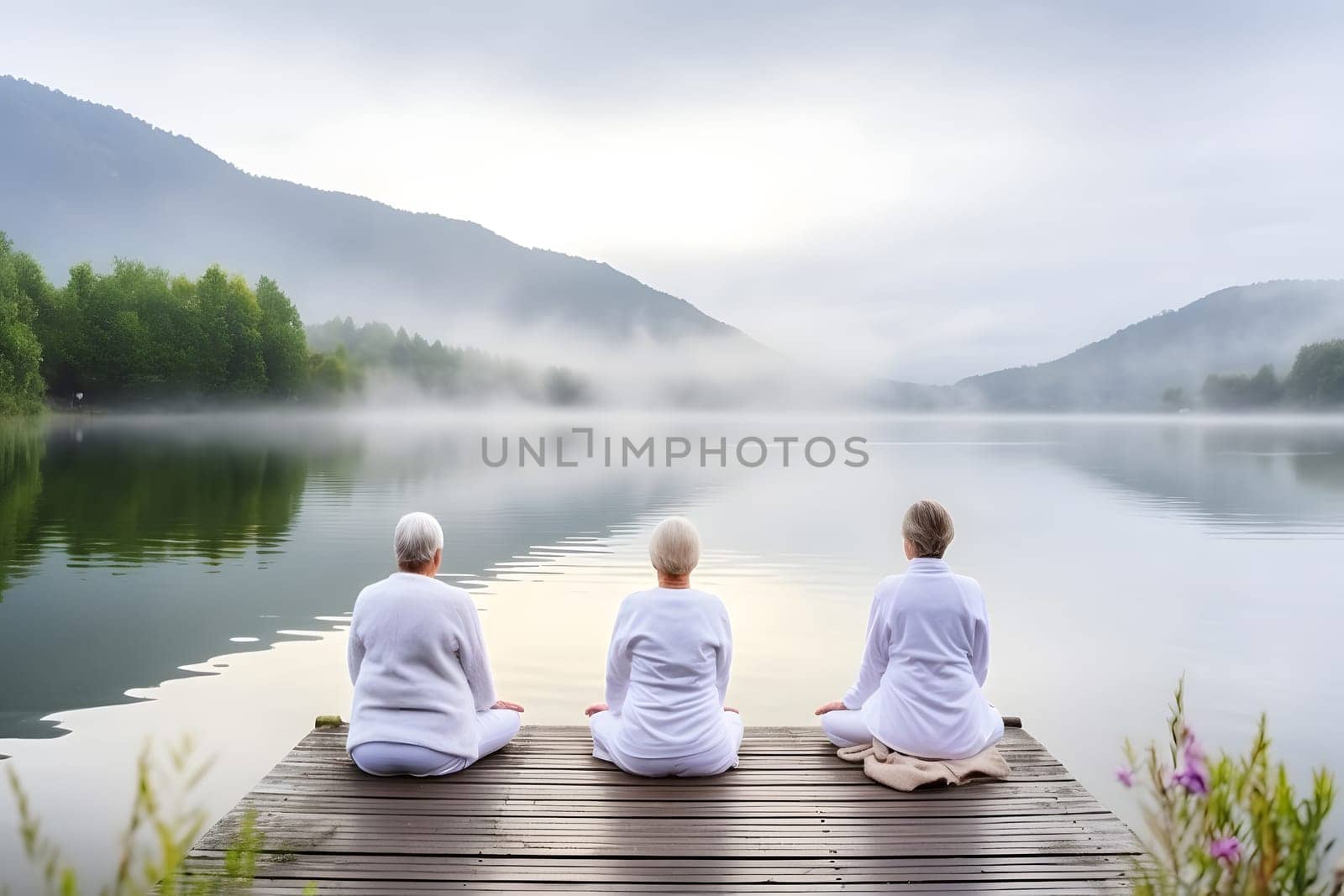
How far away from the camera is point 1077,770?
7852 mm

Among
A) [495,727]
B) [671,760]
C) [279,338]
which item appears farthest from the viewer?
[279,338]

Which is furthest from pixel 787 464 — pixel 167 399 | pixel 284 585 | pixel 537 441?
pixel 167 399

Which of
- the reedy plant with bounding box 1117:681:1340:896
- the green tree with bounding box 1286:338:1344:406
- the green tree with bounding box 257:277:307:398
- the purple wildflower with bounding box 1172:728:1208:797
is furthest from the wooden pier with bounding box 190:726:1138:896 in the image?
the green tree with bounding box 1286:338:1344:406

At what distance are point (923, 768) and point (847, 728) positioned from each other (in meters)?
0.67

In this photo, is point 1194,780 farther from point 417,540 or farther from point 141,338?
point 141,338

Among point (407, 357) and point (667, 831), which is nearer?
point (667, 831)

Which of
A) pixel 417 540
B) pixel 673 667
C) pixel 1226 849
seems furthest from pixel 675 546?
pixel 1226 849

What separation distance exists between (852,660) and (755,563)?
6.48m

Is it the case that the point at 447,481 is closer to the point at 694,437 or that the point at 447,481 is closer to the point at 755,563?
the point at 755,563

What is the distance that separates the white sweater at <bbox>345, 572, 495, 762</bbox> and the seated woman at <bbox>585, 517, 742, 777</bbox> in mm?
805

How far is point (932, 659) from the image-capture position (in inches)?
215

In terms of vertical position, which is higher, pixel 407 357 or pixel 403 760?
pixel 407 357

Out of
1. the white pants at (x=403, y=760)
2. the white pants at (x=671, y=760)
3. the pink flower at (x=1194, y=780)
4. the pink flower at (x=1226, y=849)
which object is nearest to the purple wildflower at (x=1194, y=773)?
the pink flower at (x=1194, y=780)

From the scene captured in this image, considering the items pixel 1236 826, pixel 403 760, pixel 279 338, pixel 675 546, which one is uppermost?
pixel 279 338
